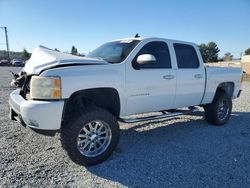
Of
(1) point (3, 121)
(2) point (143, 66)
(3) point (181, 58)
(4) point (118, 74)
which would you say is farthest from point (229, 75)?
(1) point (3, 121)

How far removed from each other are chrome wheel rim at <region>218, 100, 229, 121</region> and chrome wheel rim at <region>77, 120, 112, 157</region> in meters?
3.62

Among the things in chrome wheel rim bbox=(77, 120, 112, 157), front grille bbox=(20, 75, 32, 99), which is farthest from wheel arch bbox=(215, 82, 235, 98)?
front grille bbox=(20, 75, 32, 99)

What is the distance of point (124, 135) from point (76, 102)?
1681 millimetres

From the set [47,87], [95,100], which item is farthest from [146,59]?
[47,87]

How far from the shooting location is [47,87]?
3475 mm

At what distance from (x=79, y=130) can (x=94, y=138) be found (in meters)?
0.35

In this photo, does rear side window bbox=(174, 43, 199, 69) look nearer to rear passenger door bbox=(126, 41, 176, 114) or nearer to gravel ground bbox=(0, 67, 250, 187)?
rear passenger door bbox=(126, 41, 176, 114)

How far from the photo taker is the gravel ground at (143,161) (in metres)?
3.39

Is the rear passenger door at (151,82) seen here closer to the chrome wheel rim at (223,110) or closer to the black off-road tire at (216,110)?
the black off-road tire at (216,110)

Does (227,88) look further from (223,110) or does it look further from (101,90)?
(101,90)

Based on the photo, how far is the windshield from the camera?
4.51 meters

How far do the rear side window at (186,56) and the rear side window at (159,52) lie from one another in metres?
0.32

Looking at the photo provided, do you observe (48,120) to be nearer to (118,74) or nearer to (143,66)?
(118,74)

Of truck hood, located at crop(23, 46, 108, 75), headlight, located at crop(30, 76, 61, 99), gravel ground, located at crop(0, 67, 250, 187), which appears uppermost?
truck hood, located at crop(23, 46, 108, 75)
